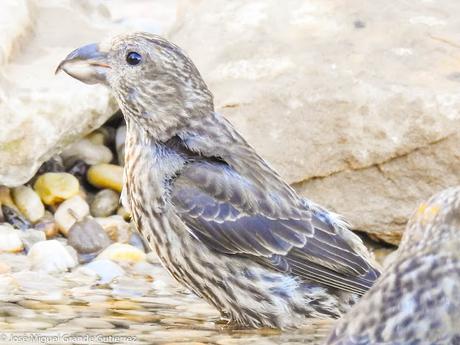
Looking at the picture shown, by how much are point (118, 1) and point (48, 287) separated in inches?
199

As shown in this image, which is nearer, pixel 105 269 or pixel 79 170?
pixel 105 269

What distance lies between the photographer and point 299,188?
294 inches

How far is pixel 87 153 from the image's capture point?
25.5 ft

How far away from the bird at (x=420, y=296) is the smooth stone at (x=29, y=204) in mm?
3491

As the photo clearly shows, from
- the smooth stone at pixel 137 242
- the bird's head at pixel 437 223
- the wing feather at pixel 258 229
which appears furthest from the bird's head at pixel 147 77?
the bird's head at pixel 437 223

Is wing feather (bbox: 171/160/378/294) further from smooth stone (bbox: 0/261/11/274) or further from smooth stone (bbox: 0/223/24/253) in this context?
smooth stone (bbox: 0/223/24/253)

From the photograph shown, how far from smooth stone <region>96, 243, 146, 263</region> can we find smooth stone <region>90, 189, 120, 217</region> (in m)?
0.55

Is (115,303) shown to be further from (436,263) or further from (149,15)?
(149,15)

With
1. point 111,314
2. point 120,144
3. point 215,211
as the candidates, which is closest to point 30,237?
point 120,144

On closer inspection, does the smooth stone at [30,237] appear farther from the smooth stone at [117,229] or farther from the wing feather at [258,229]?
the wing feather at [258,229]

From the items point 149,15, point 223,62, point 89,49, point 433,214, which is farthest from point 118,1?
point 433,214

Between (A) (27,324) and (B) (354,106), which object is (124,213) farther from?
(A) (27,324)

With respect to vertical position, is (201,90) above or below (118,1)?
below

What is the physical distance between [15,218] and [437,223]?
357 centimetres
